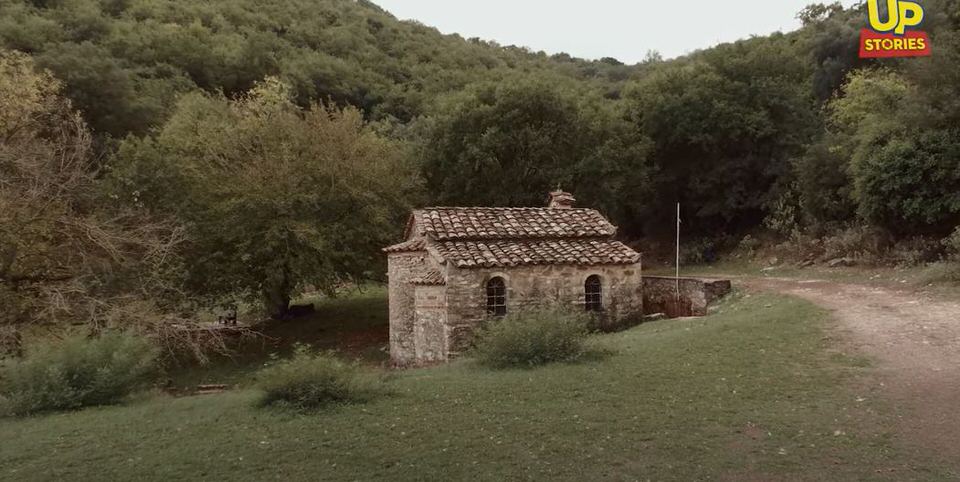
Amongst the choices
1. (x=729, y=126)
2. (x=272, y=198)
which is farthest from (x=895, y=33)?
(x=272, y=198)

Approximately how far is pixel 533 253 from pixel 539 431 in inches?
339

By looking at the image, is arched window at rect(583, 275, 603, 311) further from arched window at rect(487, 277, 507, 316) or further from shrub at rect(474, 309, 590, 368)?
shrub at rect(474, 309, 590, 368)

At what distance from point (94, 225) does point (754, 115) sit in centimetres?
2771

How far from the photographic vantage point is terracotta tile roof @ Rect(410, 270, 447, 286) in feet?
48.7

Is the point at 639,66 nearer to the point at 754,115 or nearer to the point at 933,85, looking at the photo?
the point at 754,115

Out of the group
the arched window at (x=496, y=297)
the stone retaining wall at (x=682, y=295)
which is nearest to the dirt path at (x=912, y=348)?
the stone retaining wall at (x=682, y=295)

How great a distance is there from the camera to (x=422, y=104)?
48.6 meters

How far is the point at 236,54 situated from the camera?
48.9m

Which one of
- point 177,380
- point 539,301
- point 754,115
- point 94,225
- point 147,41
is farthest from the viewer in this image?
point 147,41

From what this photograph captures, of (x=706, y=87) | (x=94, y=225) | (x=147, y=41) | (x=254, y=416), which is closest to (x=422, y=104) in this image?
(x=147, y=41)

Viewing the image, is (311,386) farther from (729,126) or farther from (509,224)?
(729,126)

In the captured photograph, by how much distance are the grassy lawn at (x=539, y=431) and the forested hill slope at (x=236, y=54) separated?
27.2 meters

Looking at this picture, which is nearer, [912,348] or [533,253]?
[912,348]

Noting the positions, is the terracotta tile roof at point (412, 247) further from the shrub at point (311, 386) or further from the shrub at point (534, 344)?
the shrub at point (311, 386)
